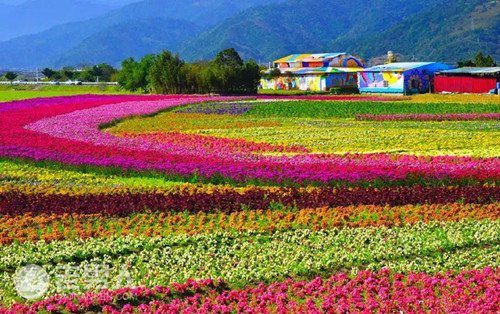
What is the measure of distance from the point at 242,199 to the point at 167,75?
164ft

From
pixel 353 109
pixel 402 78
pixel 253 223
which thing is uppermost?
pixel 402 78

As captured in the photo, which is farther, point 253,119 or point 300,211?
point 253,119

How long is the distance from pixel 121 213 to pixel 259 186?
3759 millimetres

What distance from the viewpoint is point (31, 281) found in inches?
421

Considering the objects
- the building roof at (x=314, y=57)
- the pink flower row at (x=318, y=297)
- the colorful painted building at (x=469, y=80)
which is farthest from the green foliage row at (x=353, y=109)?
the building roof at (x=314, y=57)

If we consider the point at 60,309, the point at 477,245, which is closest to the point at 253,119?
the point at 477,245

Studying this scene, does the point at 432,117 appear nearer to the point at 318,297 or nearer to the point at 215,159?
the point at 215,159

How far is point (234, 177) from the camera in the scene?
17453mm

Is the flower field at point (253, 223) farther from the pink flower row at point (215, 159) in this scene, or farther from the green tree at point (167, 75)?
the green tree at point (167, 75)

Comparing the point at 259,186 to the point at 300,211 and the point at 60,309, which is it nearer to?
the point at 300,211

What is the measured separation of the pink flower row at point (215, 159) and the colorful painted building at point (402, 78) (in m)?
34.8

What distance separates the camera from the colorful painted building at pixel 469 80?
54688 mm

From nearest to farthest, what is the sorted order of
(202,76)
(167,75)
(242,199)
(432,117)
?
(242,199) → (432,117) → (202,76) → (167,75)

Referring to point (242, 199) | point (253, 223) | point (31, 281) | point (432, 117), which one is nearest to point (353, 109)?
point (432, 117)
